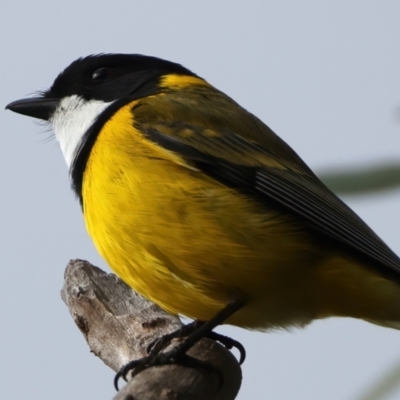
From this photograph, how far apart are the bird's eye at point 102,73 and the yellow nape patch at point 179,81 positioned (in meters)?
0.33

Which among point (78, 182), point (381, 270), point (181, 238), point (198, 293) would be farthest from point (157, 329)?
point (381, 270)

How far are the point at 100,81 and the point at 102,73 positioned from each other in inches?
3.1

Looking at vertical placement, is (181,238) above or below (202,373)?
above

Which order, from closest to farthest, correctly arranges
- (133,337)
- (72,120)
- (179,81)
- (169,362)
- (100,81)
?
(169,362)
(133,337)
(72,120)
(100,81)
(179,81)

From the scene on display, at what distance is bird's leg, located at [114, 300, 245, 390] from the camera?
3371 millimetres

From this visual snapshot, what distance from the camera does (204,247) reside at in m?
3.65

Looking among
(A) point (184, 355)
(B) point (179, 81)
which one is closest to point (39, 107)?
(B) point (179, 81)

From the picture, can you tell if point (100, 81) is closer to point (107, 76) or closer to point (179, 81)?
point (107, 76)

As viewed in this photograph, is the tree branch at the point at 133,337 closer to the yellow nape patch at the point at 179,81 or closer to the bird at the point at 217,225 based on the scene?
the bird at the point at 217,225

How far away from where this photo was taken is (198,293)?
12.5ft

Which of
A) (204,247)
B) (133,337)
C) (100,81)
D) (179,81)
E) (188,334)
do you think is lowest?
(188,334)

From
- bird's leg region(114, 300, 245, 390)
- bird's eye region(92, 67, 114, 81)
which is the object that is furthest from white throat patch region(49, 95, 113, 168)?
bird's leg region(114, 300, 245, 390)

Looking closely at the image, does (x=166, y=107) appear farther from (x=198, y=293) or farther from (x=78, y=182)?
(x=198, y=293)

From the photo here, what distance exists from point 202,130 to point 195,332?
1134 millimetres
